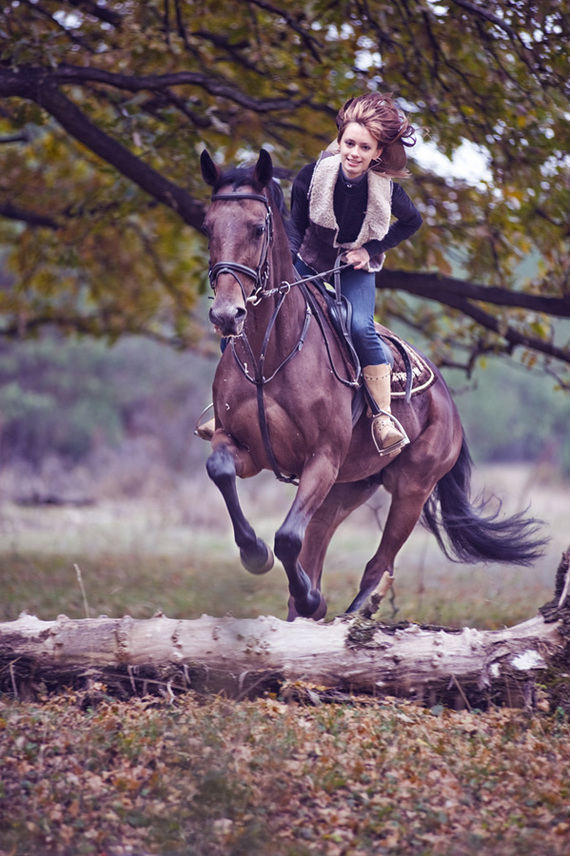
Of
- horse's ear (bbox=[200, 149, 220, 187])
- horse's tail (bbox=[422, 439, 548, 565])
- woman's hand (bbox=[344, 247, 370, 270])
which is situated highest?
horse's ear (bbox=[200, 149, 220, 187])

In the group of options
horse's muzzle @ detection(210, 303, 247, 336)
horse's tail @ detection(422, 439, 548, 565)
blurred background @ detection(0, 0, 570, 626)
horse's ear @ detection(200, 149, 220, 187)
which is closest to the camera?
horse's muzzle @ detection(210, 303, 247, 336)

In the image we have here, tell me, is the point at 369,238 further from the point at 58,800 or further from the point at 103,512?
the point at 103,512

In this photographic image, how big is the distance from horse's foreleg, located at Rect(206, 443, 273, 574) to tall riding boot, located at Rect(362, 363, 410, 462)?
101 centimetres

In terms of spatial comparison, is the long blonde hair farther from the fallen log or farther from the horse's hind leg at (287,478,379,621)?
the fallen log

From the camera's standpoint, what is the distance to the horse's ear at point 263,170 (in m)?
4.92

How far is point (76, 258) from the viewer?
10695 millimetres

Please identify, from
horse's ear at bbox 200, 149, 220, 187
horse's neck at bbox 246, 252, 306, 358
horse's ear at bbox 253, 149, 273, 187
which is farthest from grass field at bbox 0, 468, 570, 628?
horse's ear at bbox 253, 149, 273, 187

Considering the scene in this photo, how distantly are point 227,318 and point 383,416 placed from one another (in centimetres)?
160

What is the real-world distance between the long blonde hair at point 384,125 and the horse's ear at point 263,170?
2.24ft

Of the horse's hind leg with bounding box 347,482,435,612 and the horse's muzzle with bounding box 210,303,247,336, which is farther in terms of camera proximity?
the horse's hind leg with bounding box 347,482,435,612

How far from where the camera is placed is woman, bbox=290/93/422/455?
530 cm

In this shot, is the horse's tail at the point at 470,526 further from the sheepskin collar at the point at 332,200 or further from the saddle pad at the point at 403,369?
the sheepskin collar at the point at 332,200

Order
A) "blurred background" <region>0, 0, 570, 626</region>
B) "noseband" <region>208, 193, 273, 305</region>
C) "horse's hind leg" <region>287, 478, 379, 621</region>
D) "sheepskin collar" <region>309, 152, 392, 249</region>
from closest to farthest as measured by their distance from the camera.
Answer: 1. "noseband" <region>208, 193, 273, 305</region>
2. "sheepskin collar" <region>309, 152, 392, 249</region>
3. "horse's hind leg" <region>287, 478, 379, 621</region>
4. "blurred background" <region>0, 0, 570, 626</region>

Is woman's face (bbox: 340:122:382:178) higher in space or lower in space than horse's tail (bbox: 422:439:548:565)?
higher
